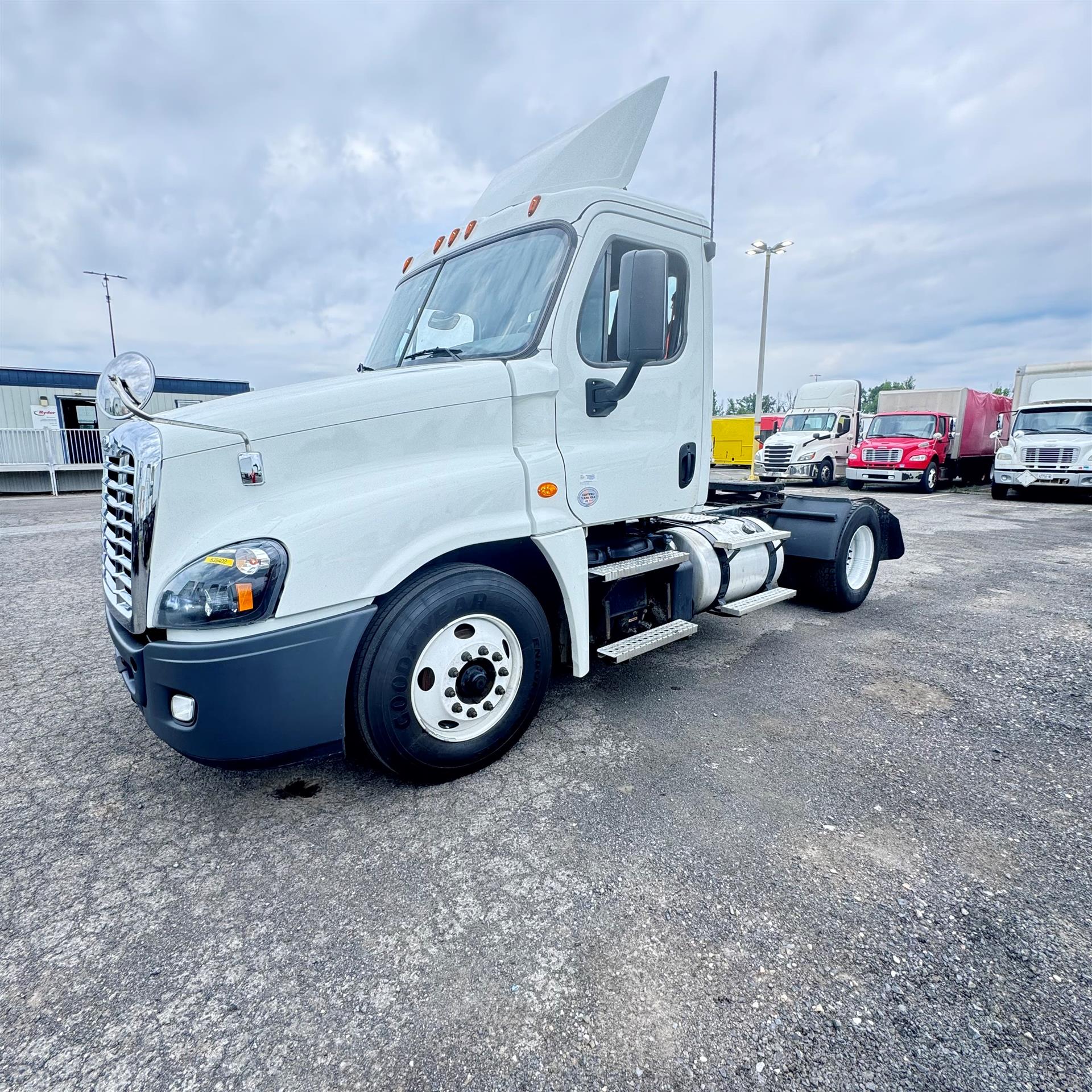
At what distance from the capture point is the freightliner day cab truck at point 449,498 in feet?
7.78

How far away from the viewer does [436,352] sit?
3.39 m

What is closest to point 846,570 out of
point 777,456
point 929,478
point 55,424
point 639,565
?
point 639,565

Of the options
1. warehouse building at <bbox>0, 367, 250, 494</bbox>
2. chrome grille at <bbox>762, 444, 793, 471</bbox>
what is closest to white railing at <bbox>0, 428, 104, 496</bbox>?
warehouse building at <bbox>0, 367, 250, 494</bbox>

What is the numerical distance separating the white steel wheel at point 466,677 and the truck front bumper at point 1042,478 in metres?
17.2

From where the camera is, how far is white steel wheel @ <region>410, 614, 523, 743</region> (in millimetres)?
2762

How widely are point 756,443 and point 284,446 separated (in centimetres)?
2057

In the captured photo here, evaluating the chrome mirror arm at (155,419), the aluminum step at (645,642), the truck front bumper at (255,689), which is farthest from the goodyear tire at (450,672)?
the chrome mirror arm at (155,419)

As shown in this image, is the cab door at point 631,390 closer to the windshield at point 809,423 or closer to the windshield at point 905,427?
the windshield at point 905,427

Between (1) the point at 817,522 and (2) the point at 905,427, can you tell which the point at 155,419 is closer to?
(1) the point at 817,522

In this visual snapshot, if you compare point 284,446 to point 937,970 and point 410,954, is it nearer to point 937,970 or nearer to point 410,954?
point 410,954

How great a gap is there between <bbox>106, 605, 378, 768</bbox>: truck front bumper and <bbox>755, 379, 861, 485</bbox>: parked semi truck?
1976cm

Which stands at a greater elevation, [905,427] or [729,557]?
[905,427]

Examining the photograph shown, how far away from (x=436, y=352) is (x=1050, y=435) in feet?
58.5

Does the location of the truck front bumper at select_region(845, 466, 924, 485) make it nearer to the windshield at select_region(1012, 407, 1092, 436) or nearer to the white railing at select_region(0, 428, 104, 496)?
the windshield at select_region(1012, 407, 1092, 436)
